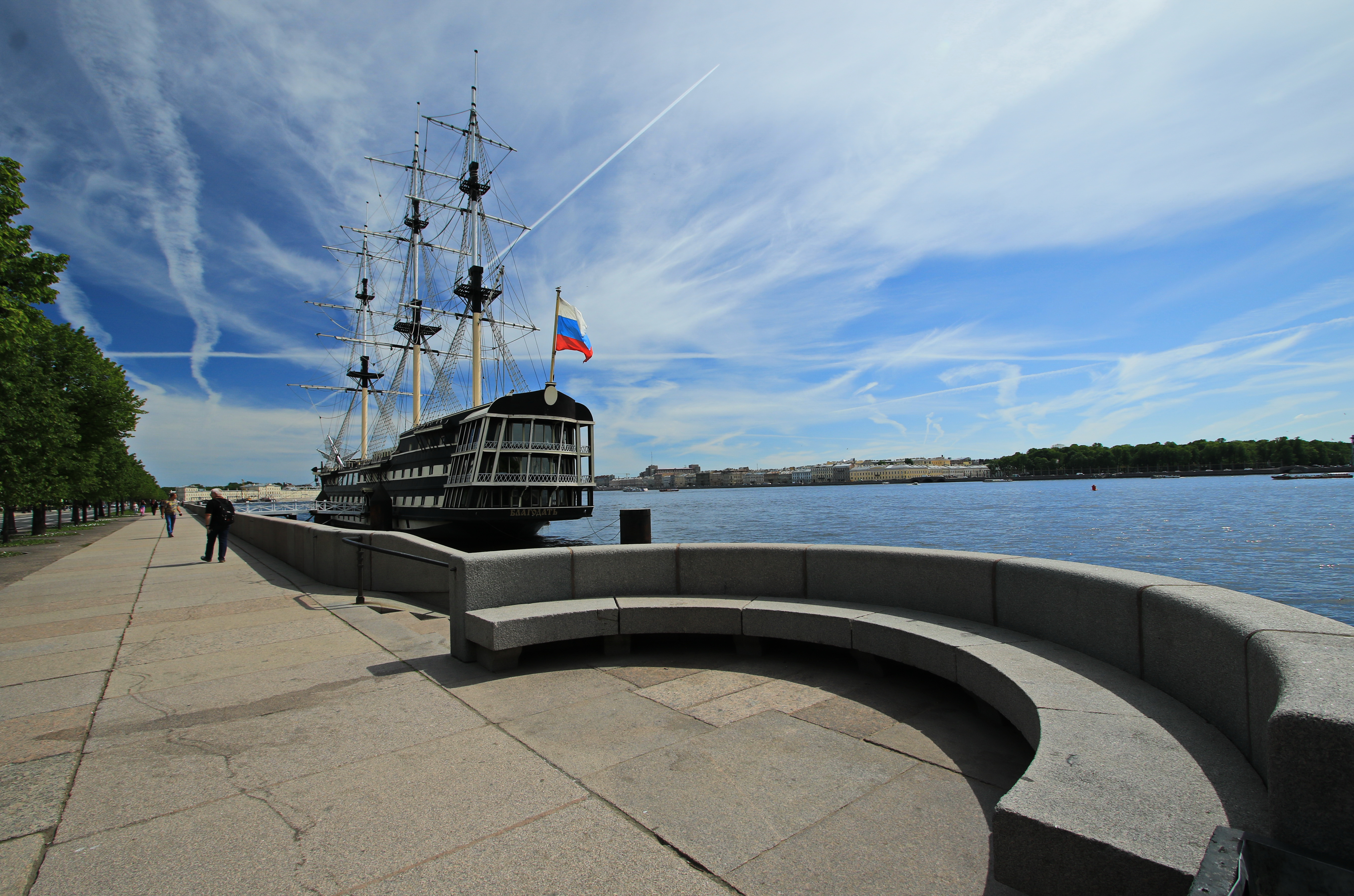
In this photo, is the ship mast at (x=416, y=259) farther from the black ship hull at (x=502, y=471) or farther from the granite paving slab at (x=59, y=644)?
the granite paving slab at (x=59, y=644)

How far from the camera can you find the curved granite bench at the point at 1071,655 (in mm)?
2014

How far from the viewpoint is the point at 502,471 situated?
98.3 ft

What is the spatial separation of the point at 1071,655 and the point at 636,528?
493 centimetres

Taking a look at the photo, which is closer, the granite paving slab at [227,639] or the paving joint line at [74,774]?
the paving joint line at [74,774]

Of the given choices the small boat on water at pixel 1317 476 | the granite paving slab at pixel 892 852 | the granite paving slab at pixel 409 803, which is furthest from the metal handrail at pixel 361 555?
the small boat on water at pixel 1317 476

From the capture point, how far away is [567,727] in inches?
163

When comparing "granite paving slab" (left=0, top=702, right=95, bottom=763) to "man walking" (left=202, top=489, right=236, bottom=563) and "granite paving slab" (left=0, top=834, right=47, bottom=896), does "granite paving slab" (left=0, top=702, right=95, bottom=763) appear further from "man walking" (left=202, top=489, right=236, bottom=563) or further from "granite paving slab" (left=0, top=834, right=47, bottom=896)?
"man walking" (left=202, top=489, right=236, bottom=563)

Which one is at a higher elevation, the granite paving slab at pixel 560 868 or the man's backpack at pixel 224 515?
the man's backpack at pixel 224 515

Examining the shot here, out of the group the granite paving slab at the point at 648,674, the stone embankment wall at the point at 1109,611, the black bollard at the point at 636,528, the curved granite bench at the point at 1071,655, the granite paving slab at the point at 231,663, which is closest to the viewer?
the stone embankment wall at the point at 1109,611

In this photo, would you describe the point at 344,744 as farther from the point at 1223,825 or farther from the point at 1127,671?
the point at 1127,671

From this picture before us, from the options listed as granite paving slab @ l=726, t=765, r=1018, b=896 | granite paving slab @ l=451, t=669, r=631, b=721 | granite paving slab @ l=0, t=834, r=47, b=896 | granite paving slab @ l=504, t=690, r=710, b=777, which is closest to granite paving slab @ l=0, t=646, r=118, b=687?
granite paving slab @ l=0, t=834, r=47, b=896

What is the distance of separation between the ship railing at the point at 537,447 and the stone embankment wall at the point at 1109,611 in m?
20.6

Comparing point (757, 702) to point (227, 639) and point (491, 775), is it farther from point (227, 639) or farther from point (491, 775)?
point (227, 639)

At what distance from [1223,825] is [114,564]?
800 inches
